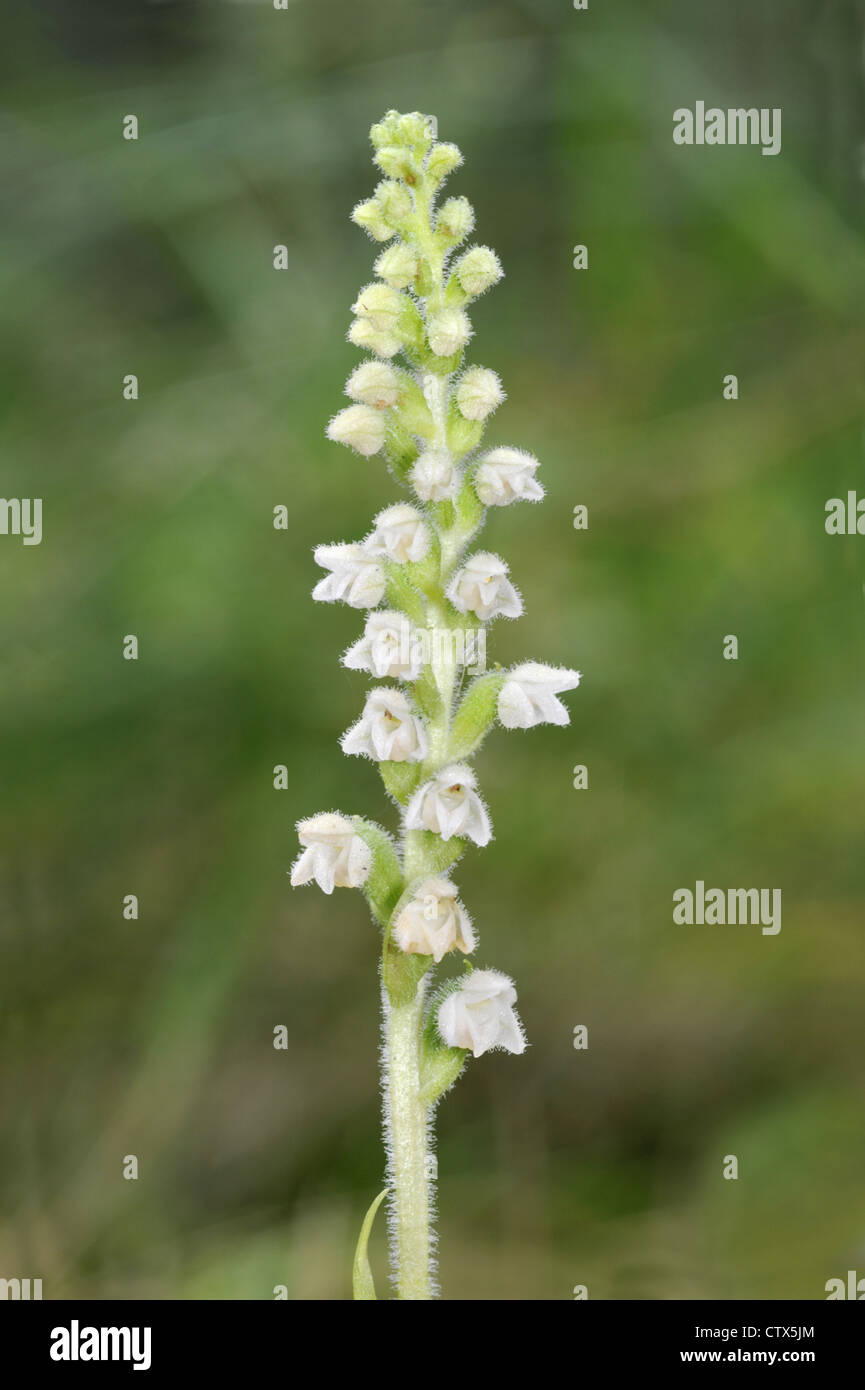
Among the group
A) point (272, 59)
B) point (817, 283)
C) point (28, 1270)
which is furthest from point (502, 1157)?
point (272, 59)

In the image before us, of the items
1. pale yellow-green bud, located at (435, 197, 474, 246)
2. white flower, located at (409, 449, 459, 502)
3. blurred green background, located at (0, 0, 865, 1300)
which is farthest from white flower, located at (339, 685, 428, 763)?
blurred green background, located at (0, 0, 865, 1300)

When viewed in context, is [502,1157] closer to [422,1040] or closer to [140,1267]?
[140,1267]

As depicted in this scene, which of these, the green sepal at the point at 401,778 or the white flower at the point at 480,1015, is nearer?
the white flower at the point at 480,1015

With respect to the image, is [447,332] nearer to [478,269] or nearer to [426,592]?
[478,269]

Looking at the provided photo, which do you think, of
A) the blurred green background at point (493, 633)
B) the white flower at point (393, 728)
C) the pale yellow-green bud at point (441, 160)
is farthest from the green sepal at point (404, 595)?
the blurred green background at point (493, 633)

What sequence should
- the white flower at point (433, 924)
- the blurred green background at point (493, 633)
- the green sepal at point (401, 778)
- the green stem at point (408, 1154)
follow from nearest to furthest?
the white flower at point (433, 924) < the green stem at point (408, 1154) < the green sepal at point (401, 778) < the blurred green background at point (493, 633)

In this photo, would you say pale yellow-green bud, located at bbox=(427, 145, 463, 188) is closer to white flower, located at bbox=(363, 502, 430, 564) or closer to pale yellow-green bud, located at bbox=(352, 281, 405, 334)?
pale yellow-green bud, located at bbox=(352, 281, 405, 334)

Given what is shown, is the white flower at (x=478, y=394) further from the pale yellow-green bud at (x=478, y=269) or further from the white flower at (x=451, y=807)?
the white flower at (x=451, y=807)
